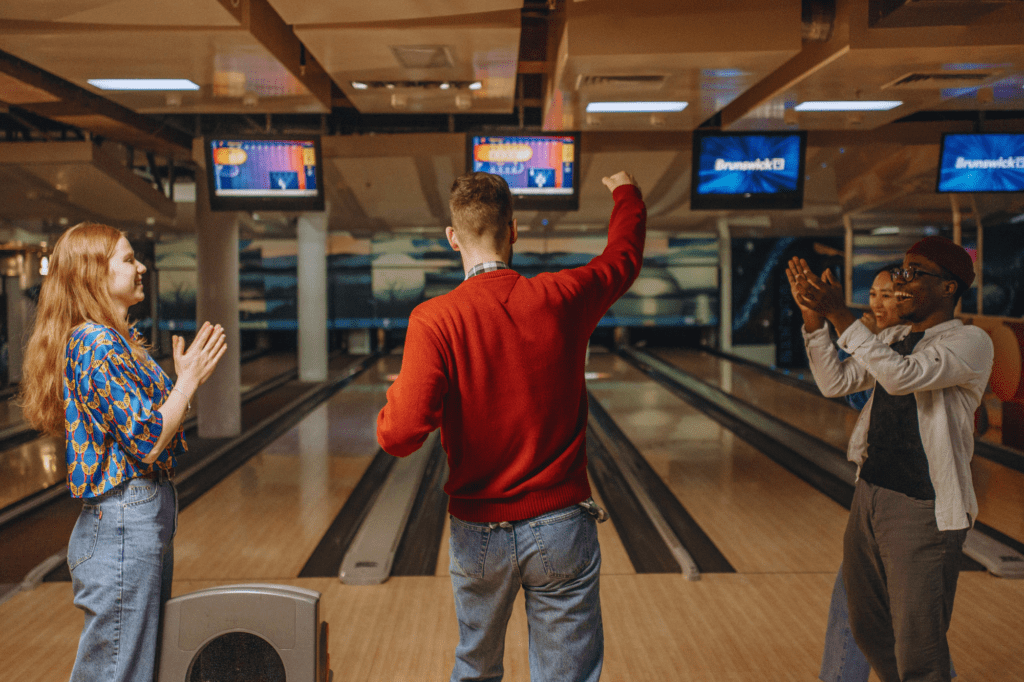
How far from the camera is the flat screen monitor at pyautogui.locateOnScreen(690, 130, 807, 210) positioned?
16.6 ft

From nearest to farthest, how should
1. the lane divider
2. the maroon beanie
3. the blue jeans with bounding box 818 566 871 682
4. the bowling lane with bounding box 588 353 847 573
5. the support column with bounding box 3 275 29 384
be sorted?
the maroon beanie → the blue jeans with bounding box 818 566 871 682 → the lane divider → the bowling lane with bounding box 588 353 847 573 → the support column with bounding box 3 275 29 384

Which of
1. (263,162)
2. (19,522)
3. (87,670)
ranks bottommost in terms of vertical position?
(19,522)

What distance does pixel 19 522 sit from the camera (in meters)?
4.81

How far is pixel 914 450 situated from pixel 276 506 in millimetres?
4115

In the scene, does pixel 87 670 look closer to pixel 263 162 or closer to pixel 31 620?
pixel 31 620

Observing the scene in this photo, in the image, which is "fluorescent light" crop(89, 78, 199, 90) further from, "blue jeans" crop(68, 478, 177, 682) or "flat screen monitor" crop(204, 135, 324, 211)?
"blue jeans" crop(68, 478, 177, 682)

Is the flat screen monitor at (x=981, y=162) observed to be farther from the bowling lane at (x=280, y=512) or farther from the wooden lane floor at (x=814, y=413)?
the bowling lane at (x=280, y=512)

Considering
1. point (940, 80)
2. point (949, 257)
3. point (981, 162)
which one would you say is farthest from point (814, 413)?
point (949, 257)

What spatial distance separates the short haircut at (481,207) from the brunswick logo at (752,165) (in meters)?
3.91

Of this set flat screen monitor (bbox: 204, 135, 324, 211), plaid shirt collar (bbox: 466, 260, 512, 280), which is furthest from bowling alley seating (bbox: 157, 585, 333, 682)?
flat screen monitor (bbox: 204, 135, 324, 211)

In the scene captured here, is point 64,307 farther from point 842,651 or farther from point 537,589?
point 842,651

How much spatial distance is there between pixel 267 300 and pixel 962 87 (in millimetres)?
13578

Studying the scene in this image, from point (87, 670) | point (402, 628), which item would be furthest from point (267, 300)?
point (87, 670)

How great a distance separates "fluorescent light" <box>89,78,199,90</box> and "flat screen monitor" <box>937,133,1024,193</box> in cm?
471
